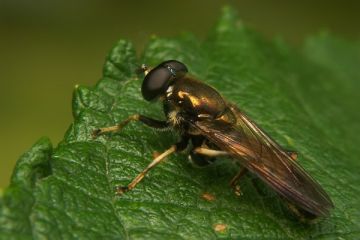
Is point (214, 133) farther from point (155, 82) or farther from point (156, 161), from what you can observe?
point (155, 82)

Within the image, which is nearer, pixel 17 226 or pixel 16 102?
pixel 17 226

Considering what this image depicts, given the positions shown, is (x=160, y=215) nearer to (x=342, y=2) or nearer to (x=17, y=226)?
(x=17, y=226)

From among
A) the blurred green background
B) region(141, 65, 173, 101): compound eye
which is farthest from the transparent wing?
the blurred green background

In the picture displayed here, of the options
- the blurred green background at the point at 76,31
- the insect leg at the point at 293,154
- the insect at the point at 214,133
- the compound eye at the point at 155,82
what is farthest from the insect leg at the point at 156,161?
the blurred green background at the point at 76,31

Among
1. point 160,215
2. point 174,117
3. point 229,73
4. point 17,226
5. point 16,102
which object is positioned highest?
point 229,73

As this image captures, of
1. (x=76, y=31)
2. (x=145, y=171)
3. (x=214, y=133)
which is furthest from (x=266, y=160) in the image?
(x=76, y=31)

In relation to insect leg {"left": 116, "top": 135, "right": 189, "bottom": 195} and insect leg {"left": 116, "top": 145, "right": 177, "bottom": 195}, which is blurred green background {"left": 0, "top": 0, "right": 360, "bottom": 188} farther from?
insect leg {"left": 116, "top": 145, "right": 177, "bottom": 195}

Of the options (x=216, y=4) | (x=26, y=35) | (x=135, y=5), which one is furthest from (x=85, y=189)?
(x=216, y=4)

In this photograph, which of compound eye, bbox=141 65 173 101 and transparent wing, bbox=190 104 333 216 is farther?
compound eye, bbox=141 65 173 101
